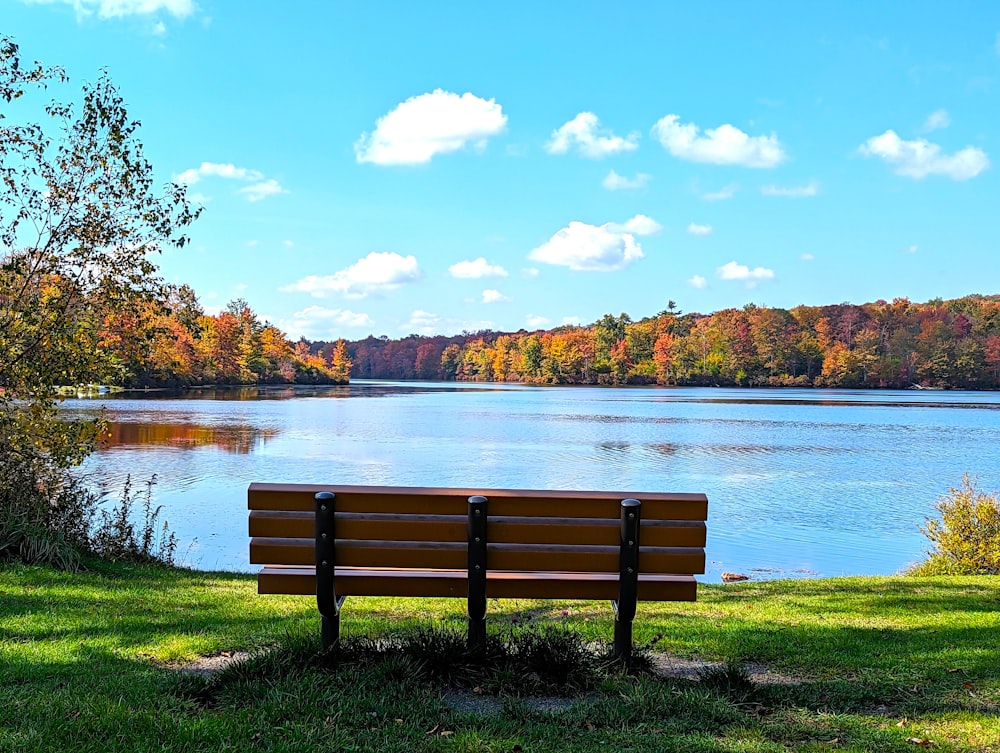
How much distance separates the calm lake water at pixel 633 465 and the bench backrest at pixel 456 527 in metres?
8.25

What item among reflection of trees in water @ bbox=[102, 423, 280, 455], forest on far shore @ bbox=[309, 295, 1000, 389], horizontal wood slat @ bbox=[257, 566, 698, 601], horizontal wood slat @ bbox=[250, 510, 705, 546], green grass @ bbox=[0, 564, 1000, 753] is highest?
forest on far shore @ bbox=[309, 295, 1000, 389]

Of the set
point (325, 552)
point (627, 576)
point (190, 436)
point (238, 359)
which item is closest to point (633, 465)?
point (190, 436)

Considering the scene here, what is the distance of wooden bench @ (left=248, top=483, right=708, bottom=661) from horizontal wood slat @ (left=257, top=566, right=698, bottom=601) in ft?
0.05

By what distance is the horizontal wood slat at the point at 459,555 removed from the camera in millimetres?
4223

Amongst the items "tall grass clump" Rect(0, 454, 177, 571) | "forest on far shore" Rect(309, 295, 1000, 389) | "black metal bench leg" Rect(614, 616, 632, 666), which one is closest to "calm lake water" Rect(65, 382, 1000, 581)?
"tall grass clump" Rect(0, 454, 177, 571)

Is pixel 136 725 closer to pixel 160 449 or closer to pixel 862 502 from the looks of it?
pixel 862 502

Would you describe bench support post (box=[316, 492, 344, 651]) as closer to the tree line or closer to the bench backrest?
the bench backrest

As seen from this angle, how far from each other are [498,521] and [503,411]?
53641 millimetres

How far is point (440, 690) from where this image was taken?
4020 mm

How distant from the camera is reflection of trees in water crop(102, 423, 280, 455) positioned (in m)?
27.9

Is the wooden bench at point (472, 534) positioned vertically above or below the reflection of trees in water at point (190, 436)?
above

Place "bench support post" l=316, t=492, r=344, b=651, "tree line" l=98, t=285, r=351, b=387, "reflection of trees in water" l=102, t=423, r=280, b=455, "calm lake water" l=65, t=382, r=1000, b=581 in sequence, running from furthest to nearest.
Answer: "tree line" l=98, t=285, r=351, b=387 < "reflection of trees in water" l=102, t=423, r=280, b=455 < "calm lake water" l=65, t=382, r=1000, b=581 < "bench support post" l=316, t=492, r=344, b=651

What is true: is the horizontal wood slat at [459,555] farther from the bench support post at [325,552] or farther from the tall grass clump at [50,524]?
the tall grass clump at [50,524]

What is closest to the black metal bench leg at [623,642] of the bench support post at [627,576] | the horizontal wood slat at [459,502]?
the bench support post at [627,576]
